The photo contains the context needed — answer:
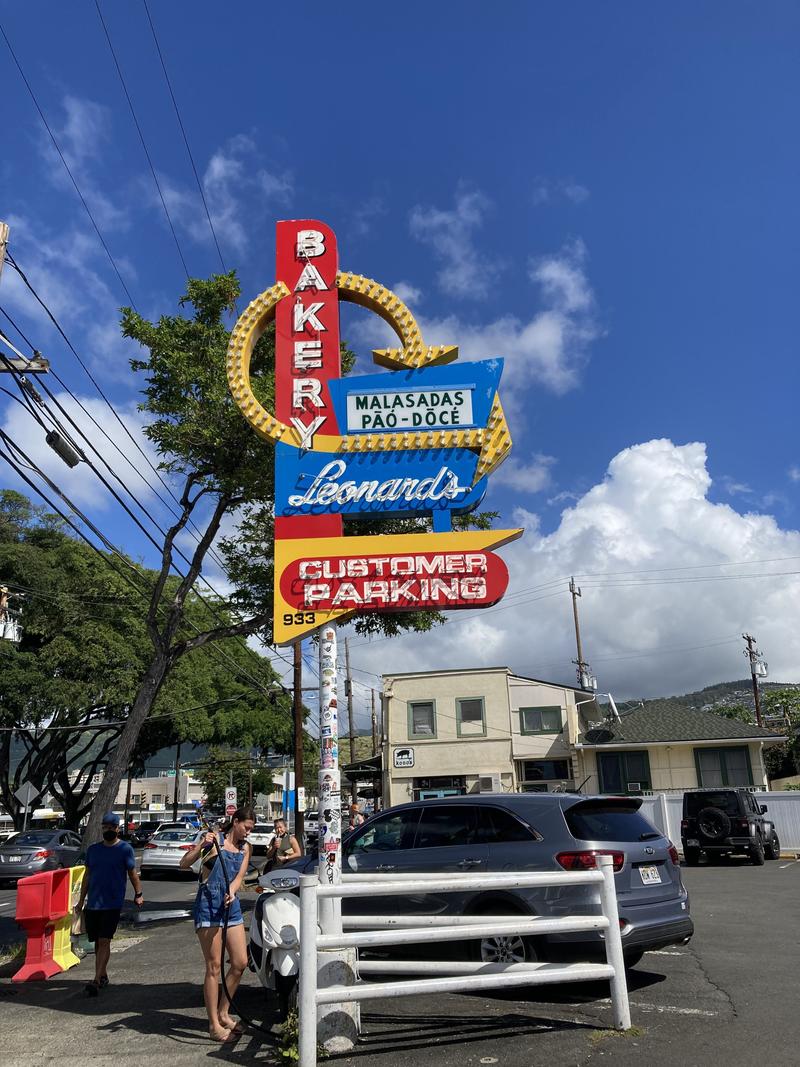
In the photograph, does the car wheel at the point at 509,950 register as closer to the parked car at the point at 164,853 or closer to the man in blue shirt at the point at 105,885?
the man in blue shirt at the point at 105,885

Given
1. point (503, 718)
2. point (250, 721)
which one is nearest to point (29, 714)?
point (250, 721)

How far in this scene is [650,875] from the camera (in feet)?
23.4

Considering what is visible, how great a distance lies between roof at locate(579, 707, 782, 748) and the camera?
30219 millimetres

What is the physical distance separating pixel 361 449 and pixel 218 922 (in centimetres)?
432

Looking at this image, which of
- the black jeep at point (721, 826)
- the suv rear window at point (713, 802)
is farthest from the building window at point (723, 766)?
the suv rear window at point (713, 802)

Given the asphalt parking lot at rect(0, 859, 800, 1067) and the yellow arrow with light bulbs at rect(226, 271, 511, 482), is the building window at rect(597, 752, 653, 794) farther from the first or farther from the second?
the yellow arrow with light bulbs at rect(226, 271, 511, 482)

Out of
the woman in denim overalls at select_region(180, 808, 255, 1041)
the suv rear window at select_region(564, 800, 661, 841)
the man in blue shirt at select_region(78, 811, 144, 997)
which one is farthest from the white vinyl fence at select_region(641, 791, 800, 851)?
the woman in denim overalls at select_region(180, 808, 255, 1041)

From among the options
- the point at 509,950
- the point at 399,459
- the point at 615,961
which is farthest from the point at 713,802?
the point at 615,961

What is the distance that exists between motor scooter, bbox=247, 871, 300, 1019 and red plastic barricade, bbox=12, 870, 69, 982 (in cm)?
343

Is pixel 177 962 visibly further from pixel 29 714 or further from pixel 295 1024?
pixel 29 714

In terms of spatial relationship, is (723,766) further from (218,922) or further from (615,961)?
(218,922)

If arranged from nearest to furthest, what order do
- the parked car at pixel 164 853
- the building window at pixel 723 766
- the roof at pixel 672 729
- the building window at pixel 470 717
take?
the parked car at pixel 164 853 < the building window at pixel 723 766 < the roof at pixel 672 729 < the building window at pixel 470 717

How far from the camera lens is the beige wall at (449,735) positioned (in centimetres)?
3306

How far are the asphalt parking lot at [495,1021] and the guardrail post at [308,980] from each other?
423 millimetres
